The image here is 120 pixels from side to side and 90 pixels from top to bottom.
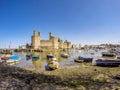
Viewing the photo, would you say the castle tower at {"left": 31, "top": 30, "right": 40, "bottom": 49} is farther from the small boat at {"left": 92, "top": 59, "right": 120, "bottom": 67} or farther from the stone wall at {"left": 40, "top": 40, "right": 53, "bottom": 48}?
the small boat at {"left": 92, "top": 59, "right": 120, "bottom": 67}

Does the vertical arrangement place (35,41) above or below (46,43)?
above

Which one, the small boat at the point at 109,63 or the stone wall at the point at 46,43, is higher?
the stone wall at the point at 46,43

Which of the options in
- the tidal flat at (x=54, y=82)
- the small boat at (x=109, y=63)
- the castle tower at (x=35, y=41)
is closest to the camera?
the tidal flat at (x=54, y=82)

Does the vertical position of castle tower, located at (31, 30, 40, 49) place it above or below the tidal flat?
above

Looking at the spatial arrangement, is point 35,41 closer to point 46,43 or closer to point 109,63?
point 46,43

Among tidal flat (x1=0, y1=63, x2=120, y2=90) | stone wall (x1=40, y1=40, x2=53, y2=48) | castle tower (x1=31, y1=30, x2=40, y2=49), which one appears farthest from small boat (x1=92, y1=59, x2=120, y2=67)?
stone wall (x1=40, y1=40, x2=53, y2=48)

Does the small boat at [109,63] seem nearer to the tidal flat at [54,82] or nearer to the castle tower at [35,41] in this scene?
the tidal flat at [54,82]

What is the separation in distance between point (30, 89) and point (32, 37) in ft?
434

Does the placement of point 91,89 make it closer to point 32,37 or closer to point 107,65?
point 107,65

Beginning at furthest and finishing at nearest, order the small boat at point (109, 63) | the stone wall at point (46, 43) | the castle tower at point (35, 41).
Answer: the stone wall at point (46, 43), the castle tower at point (35, 41), the small boat at point (109, 63)

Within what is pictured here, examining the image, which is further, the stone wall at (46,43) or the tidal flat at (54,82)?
the stone wall at (46,43)

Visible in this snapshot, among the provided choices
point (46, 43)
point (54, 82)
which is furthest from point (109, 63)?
point (46, 43)

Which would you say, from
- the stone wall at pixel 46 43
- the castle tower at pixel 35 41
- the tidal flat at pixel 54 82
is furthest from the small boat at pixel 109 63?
the stone wall at pixel 46 43

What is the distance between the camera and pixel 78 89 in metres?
9.93
